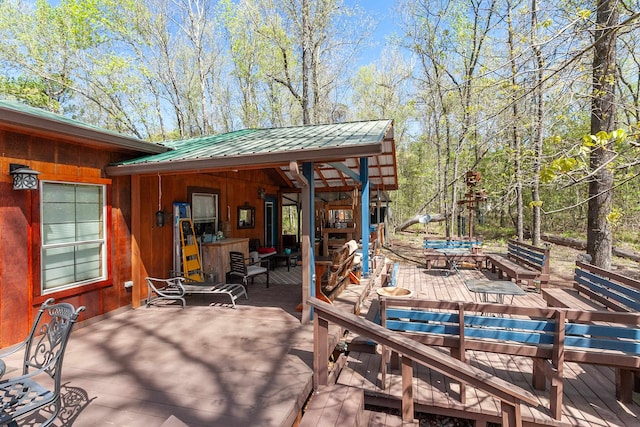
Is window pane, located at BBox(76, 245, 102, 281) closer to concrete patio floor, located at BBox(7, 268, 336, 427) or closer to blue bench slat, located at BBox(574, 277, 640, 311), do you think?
concrete patio floor, located at BBox(7, 268, 336, 427)

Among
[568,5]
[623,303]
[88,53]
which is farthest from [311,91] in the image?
[623,303]

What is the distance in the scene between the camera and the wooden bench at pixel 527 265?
688cm

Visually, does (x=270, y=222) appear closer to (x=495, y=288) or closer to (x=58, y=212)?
(x=58, y=212)

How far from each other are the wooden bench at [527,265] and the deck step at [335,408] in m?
5.86

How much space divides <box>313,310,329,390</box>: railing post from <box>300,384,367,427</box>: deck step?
8cm

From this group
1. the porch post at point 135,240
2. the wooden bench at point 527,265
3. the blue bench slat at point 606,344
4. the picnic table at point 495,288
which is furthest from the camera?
the wooden bench at point 527,265

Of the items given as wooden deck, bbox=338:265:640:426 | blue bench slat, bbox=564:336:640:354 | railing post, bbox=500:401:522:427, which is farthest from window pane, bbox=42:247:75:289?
blue bench slat, bbox=564:336:640:354

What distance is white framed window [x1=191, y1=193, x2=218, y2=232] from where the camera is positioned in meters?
6.70

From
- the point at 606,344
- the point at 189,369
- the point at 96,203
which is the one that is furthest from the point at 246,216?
the point at 606,344

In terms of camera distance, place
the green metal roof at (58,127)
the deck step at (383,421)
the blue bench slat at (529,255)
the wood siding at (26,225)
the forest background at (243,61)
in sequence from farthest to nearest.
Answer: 1. the forest background at (243,61)
2. the blue bench slat at (529,255)
3. the wood siding at (26,225)
4. the green metal roof at (58,127)
5. the deck step at (383,421)

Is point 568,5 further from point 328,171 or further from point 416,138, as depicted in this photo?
point 416,138

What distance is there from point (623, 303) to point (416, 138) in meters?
17.2

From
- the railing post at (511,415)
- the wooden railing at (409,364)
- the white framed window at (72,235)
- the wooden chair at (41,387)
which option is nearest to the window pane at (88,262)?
the white framed window at (72,235)

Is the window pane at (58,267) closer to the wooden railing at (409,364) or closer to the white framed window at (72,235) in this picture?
the white framed window at (72,235)
